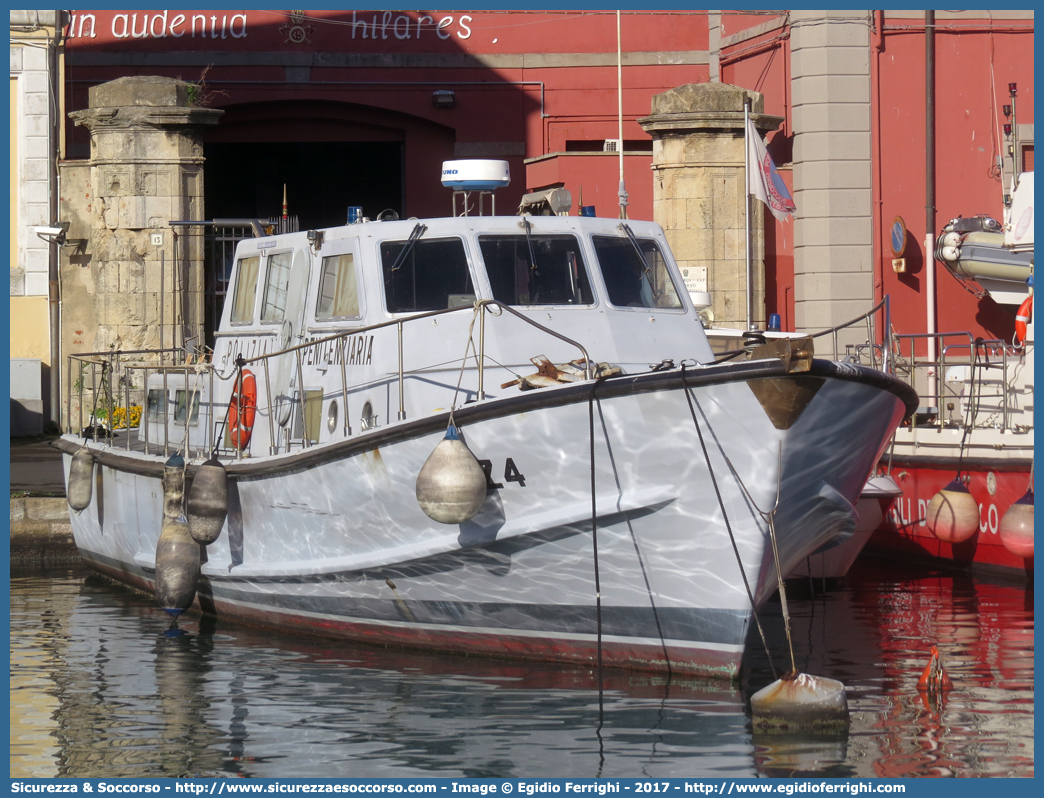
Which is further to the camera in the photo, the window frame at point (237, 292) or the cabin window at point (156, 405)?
the cabin window at point (156, 405)

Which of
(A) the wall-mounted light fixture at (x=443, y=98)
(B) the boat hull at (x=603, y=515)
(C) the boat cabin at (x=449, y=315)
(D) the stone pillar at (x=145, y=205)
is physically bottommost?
(B) the boat hull at (x=603, y=515)

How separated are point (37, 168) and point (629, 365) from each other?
11.2m

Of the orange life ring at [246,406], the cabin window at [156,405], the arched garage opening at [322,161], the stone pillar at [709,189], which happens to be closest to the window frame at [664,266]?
the orange life ring at [246,406]

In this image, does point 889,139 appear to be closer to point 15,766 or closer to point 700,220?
point 700,220

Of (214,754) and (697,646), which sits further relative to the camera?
(697,646)

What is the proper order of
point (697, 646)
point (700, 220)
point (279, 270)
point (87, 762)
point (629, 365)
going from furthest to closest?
1. point (700, 220)
2. point (279, 270)
3. point (629, 365)
4. point (697, 646)
5. point (87, 762)

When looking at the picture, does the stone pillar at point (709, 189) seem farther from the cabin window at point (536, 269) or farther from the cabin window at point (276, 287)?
the cabin window at point (536, 269)

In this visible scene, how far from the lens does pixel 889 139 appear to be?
17047 mm

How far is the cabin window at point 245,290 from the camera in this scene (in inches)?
390

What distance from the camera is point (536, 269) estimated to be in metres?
8.57

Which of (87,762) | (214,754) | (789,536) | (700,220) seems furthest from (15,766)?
(700,220)

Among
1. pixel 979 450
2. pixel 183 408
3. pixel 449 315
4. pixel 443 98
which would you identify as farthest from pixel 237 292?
pixel 443 98

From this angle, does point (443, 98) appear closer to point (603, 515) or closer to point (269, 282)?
point (269, 282)

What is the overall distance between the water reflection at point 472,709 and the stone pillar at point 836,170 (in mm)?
7927
